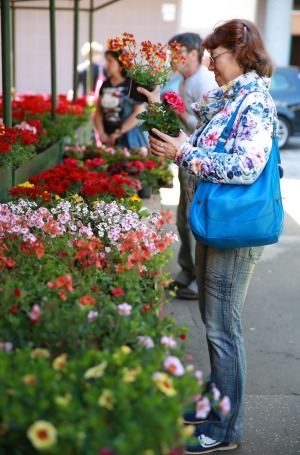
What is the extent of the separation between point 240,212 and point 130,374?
139cm

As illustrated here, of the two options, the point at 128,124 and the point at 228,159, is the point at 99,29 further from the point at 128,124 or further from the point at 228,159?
the point at 228,159

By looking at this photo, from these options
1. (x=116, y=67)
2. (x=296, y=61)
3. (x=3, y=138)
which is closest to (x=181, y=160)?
(x=3, y=138)

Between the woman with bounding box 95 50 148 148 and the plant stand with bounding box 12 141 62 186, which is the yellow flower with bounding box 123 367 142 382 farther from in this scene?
the woman with bounding box 95 50 148 148

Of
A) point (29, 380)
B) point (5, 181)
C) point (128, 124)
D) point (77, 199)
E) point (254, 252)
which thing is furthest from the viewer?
point (128, 124)

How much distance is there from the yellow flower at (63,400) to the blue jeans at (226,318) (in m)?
1.62

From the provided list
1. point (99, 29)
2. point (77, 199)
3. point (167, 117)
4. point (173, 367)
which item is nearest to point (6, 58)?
point (77, 199)

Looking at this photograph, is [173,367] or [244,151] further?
[244,151]

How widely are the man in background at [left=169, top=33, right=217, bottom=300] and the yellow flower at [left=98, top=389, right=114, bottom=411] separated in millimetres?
3830

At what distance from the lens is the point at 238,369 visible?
3.41 meters

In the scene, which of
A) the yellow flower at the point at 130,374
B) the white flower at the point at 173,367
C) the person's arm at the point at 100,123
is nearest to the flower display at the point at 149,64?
the white flower at the point at 173,367

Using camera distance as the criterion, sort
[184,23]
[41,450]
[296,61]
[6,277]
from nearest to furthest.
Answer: [41,450], [6,277], [184,23], [296,61]

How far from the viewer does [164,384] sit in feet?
6.14

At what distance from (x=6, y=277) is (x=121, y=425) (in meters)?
1.14

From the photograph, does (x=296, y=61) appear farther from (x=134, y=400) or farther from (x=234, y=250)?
(x=134, y=400)
